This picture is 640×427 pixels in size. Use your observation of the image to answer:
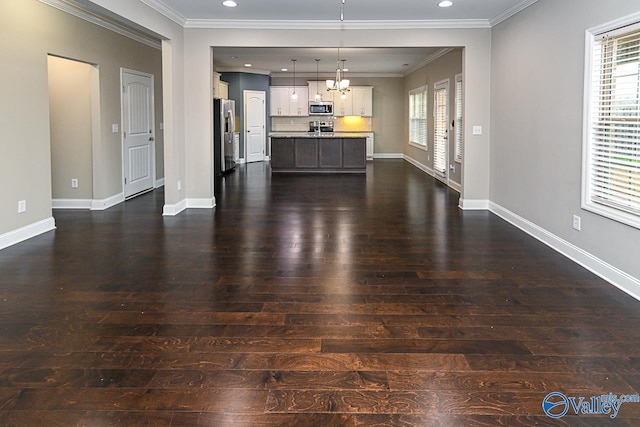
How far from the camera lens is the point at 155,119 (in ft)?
32.3

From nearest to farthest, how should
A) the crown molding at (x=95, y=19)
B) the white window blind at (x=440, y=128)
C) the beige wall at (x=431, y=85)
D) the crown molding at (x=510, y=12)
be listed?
the crown molding at (x=510, y=12) < the crown molding at (x=95, y=19) < the beige wall at (x=431, y=85) < the white window blind at (x=440, y=128)

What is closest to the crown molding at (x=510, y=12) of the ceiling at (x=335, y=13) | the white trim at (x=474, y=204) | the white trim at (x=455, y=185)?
the ceiling at (x=335, y=13)

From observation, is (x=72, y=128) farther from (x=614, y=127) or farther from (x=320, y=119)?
(x=320, y=119)

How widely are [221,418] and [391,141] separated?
15.8 meters

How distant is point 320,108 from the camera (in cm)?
1695

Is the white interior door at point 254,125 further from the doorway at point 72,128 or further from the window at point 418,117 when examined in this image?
the doorway at point 72,128

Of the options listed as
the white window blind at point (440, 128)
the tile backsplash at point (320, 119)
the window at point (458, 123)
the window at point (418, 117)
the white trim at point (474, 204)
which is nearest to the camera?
the white trim at point (474, 204)

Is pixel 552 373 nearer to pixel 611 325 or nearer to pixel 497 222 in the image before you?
pixel 611 325

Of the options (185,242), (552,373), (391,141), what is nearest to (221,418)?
(552,373)

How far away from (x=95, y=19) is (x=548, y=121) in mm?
5603

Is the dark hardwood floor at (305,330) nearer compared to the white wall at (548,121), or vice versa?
the dark hardwood floor at (305,330)

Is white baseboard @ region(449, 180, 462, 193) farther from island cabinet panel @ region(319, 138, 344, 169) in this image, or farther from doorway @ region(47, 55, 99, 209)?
doorway @ region(47, 55, 99, 209)

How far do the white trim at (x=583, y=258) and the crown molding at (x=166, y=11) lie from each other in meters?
4.77

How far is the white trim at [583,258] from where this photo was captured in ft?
13.6
